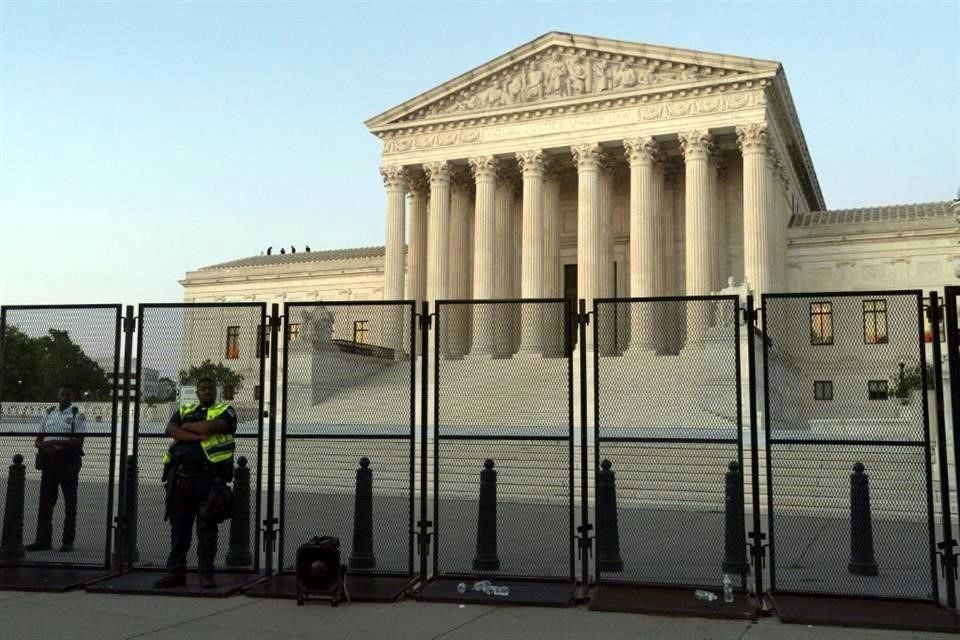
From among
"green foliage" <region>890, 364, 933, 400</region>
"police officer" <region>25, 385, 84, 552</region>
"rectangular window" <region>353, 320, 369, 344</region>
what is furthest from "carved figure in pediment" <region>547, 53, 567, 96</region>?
"police officer" <region>25, 385, 84, 552</region>

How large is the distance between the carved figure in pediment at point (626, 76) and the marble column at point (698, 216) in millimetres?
4674

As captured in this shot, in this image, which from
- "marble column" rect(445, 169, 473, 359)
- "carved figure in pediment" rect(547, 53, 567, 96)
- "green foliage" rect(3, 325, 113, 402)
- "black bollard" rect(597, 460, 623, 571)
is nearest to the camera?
"black bollard" rect(597, 460, 623, 571)

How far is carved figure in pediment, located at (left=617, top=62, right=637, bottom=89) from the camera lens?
49028 millimetres

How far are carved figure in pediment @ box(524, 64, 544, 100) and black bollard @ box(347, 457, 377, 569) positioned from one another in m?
43.0

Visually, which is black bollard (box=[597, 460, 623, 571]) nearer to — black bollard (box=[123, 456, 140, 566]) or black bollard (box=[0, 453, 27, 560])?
black bollard (box=[123, 456, 140, 566])

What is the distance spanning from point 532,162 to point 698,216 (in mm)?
10351

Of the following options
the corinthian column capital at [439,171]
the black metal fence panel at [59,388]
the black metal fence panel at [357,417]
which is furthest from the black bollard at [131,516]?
the corinthian column capital at [439,171]

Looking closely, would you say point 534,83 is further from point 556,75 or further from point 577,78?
point 577,78

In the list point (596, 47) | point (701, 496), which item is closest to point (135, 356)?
point (701, 496)

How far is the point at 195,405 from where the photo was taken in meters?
10.1

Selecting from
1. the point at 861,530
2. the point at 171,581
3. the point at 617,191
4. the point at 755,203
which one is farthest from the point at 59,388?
the point at 617,191

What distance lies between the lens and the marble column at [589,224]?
157 ft

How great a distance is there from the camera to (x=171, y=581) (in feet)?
32.3

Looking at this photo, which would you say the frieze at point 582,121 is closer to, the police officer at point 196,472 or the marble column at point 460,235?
the marble column at point 460,235
